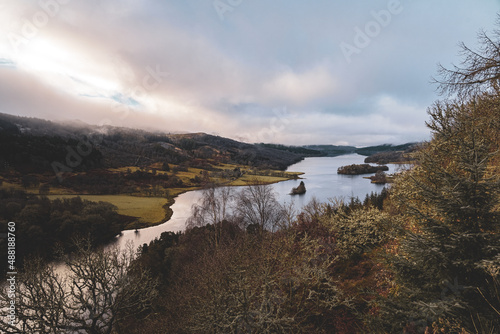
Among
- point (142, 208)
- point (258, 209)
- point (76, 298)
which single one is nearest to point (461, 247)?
point (76, 298)

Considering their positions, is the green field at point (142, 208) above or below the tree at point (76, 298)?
below

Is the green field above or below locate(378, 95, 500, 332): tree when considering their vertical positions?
below

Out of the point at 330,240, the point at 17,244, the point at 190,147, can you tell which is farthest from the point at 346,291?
the point at 190,147

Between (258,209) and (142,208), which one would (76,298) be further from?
(142,208)

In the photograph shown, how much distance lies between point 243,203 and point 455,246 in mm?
25110

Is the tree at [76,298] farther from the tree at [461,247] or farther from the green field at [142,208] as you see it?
the green field at [142,208]

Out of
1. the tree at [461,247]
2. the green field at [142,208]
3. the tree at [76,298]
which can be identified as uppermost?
the tree at [461,247]

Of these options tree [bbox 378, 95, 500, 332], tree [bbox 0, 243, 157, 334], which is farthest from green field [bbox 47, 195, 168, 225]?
tree [bbox 378, 95, 500, 332]

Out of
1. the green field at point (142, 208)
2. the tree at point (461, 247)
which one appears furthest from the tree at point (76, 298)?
the green field at point (142, 208)

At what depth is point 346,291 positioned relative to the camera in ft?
33.8

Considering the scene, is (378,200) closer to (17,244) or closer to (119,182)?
(17,244)

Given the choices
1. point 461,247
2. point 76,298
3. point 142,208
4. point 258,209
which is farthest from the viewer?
point 142,208

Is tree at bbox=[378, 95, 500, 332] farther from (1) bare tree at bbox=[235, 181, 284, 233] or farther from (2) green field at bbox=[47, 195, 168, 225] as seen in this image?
(2) green field at bbox=[47, 195, 168, 225]

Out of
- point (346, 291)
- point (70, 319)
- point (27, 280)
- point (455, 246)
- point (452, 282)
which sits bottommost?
point (70, 319)
